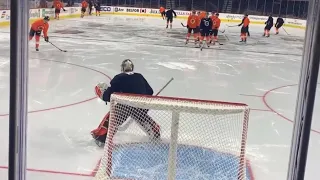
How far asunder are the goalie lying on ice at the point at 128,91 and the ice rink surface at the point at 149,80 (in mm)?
371

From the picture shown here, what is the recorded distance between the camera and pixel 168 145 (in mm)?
1991

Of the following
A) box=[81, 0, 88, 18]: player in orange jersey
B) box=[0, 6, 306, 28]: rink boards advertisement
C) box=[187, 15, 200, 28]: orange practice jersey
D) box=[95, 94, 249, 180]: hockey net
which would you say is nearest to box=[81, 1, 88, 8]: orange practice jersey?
box=[81, 0, 88, 18]: player in orange jersey

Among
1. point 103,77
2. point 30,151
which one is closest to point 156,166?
point 30,151

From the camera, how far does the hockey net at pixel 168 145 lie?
2.06 metres

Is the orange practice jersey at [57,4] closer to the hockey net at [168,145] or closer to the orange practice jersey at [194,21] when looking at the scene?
the orange practice jersey at [194,21]

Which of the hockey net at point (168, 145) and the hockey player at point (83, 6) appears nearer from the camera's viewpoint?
the hockey net at point (168, 145)

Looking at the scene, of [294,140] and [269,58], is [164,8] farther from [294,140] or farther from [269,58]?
[294,140]

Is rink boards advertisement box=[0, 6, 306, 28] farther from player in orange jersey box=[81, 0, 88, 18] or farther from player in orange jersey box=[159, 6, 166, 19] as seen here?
player in orange jersey box=[159, 6, 166, 19]

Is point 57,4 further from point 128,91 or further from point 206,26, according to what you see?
point 128,91

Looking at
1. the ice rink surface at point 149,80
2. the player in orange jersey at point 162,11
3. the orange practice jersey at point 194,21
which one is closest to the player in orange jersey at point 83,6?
the player in orange jersey at point 162,11

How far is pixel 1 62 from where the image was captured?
590 centimetres

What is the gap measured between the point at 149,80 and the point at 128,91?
2.70 m

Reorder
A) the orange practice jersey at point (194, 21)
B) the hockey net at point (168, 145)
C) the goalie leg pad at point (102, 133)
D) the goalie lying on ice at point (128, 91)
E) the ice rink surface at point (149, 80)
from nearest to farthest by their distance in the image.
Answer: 1. the hockey net at point (168, 145)
2. the goalie lying on ice at point (128, 91)
3. the ice rink surface at point (149, 80)
4. the goalie leg pad at point (102, 133)
5. the orange practice jersey at point (194, 21)

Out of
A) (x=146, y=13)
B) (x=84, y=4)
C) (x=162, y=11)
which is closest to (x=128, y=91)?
(x=162, y=11)
